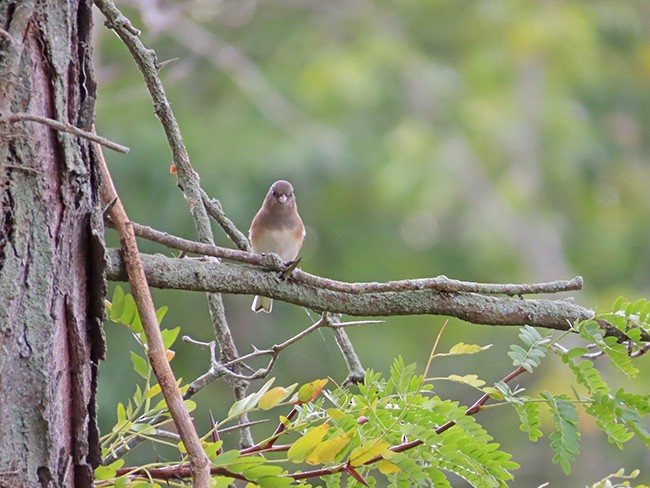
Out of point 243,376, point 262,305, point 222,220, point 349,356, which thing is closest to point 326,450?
point 243,376

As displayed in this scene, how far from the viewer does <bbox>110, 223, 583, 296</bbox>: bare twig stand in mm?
1438

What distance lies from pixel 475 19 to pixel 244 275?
12547mm

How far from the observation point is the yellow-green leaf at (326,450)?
1.39 metres

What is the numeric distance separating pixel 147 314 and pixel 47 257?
6.8 inches

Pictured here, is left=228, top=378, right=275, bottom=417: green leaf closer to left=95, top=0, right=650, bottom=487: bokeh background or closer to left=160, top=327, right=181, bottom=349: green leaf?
left=160, top=327, right=181, bottom=349: green leaf

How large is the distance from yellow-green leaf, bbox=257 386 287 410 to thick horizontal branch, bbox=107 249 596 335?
14 centimetres

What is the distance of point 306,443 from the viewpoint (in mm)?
1379

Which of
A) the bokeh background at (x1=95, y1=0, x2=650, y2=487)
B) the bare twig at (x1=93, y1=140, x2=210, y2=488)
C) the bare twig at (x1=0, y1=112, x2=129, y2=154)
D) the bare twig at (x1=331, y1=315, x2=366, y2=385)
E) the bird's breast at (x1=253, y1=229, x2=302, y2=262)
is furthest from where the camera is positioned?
the bokeh background at (x1=95, y1=0, x2=650, y2=487)

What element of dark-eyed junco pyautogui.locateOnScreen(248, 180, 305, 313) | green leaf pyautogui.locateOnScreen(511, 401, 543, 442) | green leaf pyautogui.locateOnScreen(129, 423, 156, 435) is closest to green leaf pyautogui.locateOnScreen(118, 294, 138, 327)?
green leaf pyautogui.locateOnScreen(129, 423, 156, 435)

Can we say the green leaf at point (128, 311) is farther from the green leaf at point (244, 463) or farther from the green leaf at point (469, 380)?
the green leaf at point (469, 380)

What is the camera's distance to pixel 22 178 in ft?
4.28

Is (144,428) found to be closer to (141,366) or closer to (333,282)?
(141,366)

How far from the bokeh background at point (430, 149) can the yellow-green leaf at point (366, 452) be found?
8.27 m

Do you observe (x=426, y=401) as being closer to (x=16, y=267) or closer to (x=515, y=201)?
(x=16, y=267)
